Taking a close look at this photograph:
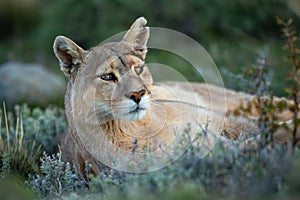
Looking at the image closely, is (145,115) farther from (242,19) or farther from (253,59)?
(242,19)

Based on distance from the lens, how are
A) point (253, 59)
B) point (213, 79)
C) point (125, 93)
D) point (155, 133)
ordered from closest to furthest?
point (125, 93)
point (155, 133)
point (213, 79)
point (253, 59)

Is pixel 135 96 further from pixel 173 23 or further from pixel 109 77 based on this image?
pixel 173 23

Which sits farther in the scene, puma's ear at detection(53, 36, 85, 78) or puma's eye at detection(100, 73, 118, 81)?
puma's ear at detection(53, 36, 85, 78)

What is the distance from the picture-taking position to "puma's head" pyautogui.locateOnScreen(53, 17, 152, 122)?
4.43 meters

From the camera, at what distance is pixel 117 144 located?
4.64m

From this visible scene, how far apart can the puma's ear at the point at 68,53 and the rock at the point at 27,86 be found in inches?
131

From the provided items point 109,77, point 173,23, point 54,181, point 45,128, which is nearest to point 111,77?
point 109,77

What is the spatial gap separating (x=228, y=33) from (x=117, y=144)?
6.61 meters

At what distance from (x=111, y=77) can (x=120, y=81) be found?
0.10 meters

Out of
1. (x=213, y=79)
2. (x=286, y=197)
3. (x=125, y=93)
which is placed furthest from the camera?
(x=213, y=79)

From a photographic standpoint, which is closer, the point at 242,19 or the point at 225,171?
the point at 225,171

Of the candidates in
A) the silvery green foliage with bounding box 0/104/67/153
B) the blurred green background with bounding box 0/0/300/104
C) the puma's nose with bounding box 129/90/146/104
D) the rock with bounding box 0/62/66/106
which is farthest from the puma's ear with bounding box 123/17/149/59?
the blurred green background with bounding box 0/0/300/104

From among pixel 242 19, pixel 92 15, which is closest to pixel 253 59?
pixel 242 19

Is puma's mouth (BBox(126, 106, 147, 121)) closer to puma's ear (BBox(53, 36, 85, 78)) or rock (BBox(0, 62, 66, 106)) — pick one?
puma's ear (BBox(53, 36, 85, 78))
